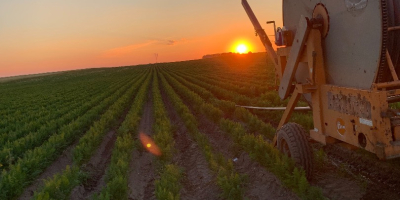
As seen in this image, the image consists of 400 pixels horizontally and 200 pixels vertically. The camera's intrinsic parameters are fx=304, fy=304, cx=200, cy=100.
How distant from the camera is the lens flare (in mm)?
8148

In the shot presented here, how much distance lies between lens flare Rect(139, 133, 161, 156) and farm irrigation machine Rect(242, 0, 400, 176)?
12.4ft

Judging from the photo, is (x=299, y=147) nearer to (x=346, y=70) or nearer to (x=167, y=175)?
(x=346, y=70)

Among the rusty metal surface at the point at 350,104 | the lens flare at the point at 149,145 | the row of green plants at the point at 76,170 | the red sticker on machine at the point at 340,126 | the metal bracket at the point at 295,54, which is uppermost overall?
the metal bracket at the point at 295,54

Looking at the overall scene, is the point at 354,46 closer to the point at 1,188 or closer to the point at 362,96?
the point at 362,96

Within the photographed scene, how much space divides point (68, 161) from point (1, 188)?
2736mm

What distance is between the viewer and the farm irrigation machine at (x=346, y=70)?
134 inches

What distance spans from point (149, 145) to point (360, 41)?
680cm

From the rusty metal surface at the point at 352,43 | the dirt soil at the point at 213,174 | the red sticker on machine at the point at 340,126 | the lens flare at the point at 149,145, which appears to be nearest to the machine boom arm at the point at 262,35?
the rusty metal surface at the point at 352,43

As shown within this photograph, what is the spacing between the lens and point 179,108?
14.6 metres

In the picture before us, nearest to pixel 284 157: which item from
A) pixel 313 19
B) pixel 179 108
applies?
pixel 313 19

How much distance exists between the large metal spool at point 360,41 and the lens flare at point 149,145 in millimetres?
5051

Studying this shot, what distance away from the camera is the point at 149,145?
9.13 m

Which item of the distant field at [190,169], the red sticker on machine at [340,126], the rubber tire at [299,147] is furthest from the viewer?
the distant field at [190,169]

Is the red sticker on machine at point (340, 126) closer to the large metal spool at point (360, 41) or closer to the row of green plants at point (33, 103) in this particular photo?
the large metal spool at point (360, 41)
